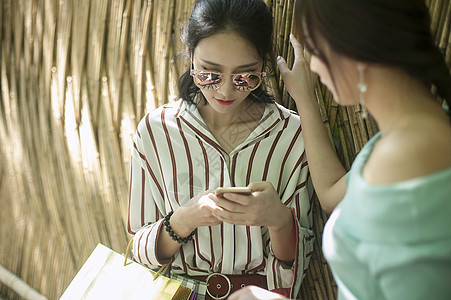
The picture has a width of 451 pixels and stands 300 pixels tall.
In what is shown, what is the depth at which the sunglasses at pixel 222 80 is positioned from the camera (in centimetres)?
116

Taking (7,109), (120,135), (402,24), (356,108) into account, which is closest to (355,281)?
(402,24)

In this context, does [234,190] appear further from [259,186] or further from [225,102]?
[225,102]

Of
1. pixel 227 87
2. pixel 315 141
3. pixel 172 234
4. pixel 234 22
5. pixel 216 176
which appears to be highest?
pixel 234 22

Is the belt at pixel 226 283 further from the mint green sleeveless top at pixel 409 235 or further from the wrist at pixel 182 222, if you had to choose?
the mint green sleeveless top at pixel 409 235

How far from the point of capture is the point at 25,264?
251 centimetres

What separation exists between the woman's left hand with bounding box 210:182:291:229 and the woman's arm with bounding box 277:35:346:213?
0.12 m

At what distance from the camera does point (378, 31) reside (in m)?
0.74

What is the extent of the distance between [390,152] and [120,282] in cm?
82

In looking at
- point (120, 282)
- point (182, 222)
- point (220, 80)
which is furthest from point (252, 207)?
point (120, 282)

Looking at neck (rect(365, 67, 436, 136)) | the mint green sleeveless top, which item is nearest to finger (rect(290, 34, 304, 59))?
neck (rect(365, 67, 436, 136))

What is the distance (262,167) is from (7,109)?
65.6 inches

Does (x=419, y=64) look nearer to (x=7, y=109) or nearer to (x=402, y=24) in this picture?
(x=402, y=24)

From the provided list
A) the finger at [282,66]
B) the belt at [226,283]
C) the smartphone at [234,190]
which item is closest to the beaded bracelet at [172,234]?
the belt at [226,283]

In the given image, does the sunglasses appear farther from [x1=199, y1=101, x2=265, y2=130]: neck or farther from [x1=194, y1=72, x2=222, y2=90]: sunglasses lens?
[x1=199, y1=101, x2=265, y2=130]: neck
